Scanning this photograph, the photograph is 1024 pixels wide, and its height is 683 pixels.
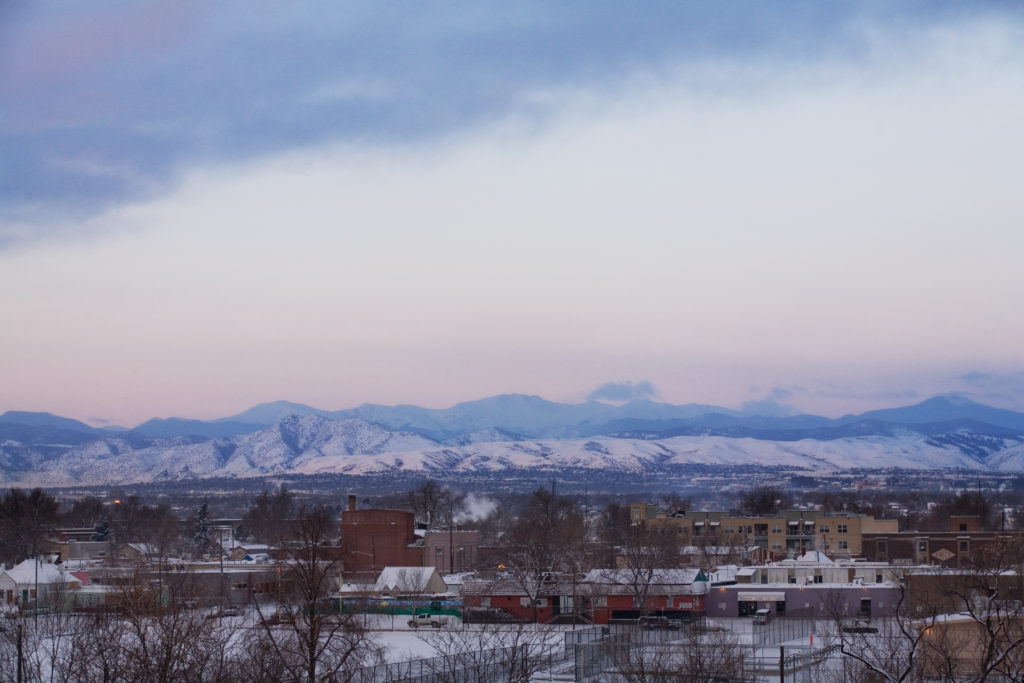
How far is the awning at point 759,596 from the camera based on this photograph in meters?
63.3

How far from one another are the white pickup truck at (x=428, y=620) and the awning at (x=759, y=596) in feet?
48.8

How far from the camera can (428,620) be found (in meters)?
60.3

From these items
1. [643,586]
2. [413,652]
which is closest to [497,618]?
[643,586]

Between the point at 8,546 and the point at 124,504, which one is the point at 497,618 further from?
the point at 124,504

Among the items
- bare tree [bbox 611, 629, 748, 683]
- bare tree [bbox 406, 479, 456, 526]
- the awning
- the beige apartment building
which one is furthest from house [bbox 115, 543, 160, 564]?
bare tree [bbox 611, 629, 748, 683]

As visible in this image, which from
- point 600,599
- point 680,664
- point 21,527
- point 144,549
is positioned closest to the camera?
point 680,664

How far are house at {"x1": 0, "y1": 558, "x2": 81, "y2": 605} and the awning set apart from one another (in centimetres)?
3445

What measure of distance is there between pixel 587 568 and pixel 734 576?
1001 cm

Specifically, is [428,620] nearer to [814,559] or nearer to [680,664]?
[680,664]

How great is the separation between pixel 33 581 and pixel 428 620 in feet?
79.8

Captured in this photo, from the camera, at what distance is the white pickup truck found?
58.7 m

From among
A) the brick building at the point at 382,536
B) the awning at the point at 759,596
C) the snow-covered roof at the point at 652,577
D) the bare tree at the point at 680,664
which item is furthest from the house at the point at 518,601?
the bare tree at the point at 680,664

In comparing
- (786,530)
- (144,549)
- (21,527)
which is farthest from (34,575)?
(786,530)

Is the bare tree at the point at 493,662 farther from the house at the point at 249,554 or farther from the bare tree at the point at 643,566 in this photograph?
the house at the point at 249,554
